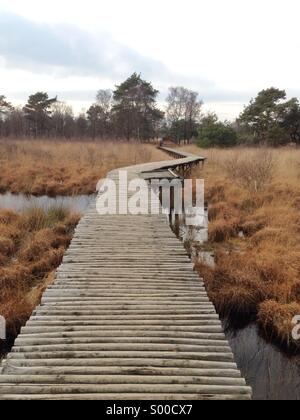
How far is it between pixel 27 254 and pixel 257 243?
4362 millimetres

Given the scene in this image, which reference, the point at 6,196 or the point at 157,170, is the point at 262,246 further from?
the point at 6,196

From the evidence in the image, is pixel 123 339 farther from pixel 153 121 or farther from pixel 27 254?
pixel 153 121

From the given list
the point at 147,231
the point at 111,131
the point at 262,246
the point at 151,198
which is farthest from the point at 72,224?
the point at 111,131

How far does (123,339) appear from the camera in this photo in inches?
123

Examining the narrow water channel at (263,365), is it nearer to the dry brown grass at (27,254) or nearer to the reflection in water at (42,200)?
the dry brown grass at (27,254)

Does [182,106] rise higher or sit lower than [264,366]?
higher

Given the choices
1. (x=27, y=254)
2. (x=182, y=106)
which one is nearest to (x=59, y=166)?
(x=27, y=254)

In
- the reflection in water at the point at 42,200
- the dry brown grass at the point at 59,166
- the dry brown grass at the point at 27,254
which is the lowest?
the dry brown grass at the point at 27,254

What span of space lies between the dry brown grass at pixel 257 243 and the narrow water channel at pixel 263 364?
0.72ft

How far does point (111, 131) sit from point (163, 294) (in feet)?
125

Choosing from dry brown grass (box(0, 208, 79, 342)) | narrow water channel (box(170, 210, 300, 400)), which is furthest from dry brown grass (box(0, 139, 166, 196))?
narrow water channel (box(170, 210, 300, 400))

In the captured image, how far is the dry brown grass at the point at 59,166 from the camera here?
13.3 m

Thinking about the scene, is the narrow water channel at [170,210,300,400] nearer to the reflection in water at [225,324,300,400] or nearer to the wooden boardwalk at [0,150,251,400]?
the reflection in water at [225,324,300,400]

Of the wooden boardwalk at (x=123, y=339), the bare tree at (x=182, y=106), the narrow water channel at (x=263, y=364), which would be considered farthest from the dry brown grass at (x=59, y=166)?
the bare tree at (x=182, y=106)
